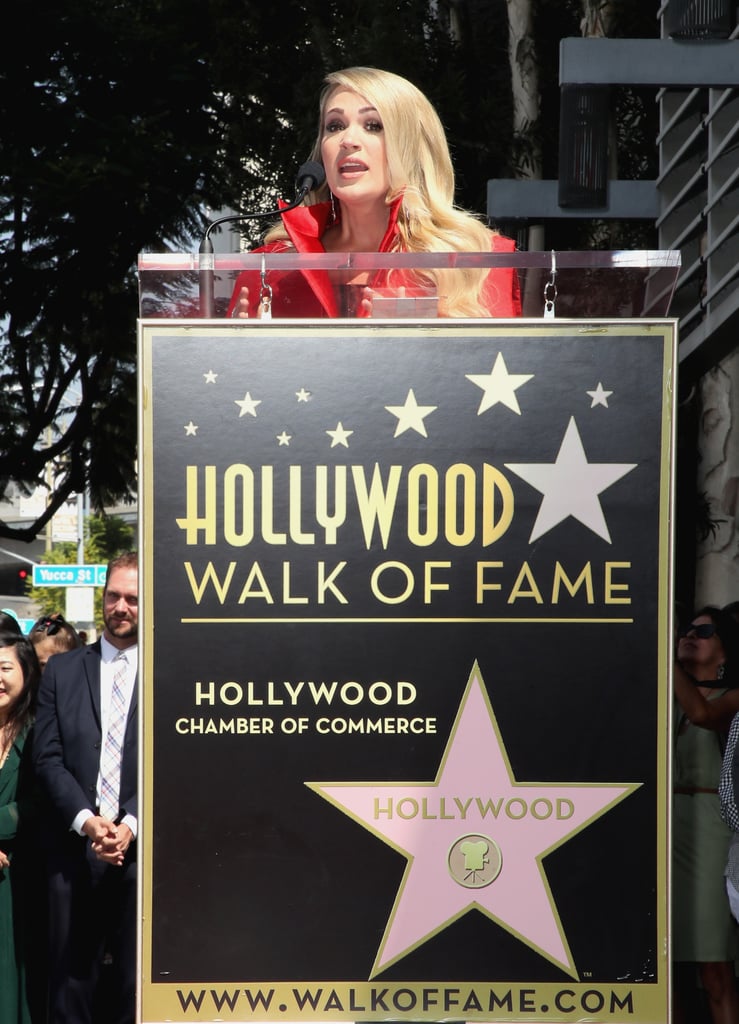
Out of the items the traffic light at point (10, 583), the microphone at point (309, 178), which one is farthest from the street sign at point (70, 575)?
the traffic light at point (10, 583)

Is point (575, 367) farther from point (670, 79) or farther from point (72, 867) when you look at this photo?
point (670, 79)

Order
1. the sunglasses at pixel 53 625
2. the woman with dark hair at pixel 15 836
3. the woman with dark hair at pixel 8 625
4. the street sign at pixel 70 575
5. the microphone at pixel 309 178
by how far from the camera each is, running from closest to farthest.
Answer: the microphone at pixel 309 178 → the woman with dark hair at pixel 15 836 → the woman with dark hair at pixel 8 625 → the sunglasses at pixel 53 625 → the street sign at pixel 70 575

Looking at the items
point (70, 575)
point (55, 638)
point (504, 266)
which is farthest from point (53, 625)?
point (70, 575)

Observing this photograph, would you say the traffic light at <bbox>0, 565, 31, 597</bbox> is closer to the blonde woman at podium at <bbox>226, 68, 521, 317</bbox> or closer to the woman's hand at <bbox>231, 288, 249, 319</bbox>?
the blonde woman at podium at <bbox>226, 68, 521, 317</bbox>

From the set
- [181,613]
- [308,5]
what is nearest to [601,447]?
[181,613]

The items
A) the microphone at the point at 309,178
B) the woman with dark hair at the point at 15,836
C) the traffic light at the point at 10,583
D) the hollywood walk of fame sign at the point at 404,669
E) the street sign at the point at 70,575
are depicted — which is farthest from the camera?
the traffic light at the point at 10,583

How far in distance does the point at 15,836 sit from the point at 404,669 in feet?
11.4

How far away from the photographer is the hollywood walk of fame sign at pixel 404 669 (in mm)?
2844

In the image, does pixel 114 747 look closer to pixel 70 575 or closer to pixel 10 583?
pixel 70 575

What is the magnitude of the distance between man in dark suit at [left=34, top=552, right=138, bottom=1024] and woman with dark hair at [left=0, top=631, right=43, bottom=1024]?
0.37 meters

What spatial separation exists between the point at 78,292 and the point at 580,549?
1317cm

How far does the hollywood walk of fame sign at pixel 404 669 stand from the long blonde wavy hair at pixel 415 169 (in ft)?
1.93

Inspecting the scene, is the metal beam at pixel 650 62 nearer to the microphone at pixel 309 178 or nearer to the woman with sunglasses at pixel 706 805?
the woman with sunglasses at pixel 706 805

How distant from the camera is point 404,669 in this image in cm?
286
